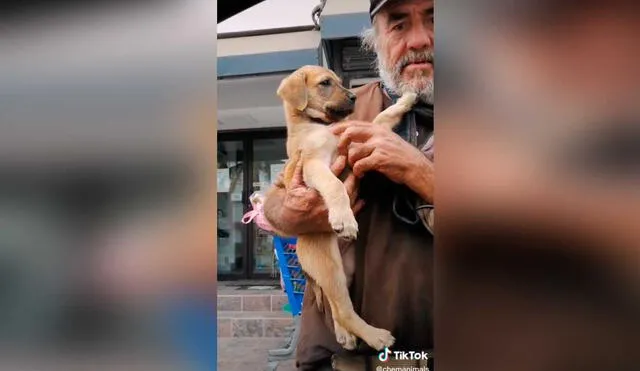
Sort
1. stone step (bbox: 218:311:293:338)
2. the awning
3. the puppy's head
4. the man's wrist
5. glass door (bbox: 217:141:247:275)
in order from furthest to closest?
stone step (bbox: 218:311:293:338) → glass door (bbox: 217:141:247:275) → the awning → the puppy's head → the man's wrist

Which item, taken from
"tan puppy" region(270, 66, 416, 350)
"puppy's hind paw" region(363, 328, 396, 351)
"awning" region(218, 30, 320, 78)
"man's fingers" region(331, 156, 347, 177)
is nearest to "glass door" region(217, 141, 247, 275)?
"awning" region(218, 30, 320, 78)

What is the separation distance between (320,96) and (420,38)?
1.13ft

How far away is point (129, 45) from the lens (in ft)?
4.52

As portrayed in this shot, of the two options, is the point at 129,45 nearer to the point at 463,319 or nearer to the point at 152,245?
the point at 152,245

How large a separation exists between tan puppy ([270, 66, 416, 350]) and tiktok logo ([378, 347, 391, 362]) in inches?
0.5

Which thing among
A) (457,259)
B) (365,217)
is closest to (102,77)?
(365,217)

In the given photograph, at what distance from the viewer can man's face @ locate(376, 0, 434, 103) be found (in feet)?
4.29

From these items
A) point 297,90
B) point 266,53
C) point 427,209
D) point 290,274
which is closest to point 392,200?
point 427,209

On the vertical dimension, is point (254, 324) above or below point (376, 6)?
below

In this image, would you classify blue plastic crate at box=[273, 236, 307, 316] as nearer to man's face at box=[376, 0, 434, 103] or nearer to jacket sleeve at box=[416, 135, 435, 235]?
jacket sleeve at box=[416, 135, 435, 235]

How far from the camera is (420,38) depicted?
4.33 feet

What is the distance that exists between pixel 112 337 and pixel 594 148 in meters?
1.47

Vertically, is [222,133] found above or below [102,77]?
below

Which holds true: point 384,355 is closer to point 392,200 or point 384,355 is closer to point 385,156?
point 392,200
